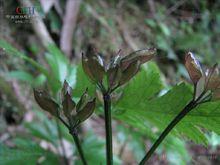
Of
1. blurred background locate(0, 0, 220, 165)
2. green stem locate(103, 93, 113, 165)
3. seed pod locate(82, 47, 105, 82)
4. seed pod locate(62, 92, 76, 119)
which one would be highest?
blurred background locate(0, 0, 220, 165)

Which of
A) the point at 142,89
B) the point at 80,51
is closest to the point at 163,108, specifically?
the point at 142,89

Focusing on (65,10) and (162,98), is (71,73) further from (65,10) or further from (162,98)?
(65,10)

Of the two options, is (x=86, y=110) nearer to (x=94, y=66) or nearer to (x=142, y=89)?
(x=94, y=66)

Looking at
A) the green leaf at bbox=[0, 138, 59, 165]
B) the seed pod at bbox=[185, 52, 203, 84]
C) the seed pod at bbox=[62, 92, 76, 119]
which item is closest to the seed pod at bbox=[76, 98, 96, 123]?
the seed pod at bbox=[62, 92, 76, 119]

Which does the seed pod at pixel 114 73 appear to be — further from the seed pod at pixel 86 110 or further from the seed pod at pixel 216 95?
the seed pod at pixel 216 95

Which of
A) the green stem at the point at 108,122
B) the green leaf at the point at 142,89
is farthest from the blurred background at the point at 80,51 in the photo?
the green stem at the point at 108,122

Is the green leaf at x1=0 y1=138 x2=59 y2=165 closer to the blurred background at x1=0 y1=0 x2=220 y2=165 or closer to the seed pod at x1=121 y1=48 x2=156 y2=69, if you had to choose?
the blurred background at x1=0 y1=0 x2=220 y2=165

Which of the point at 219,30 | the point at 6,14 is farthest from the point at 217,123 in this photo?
the point at 219,30
